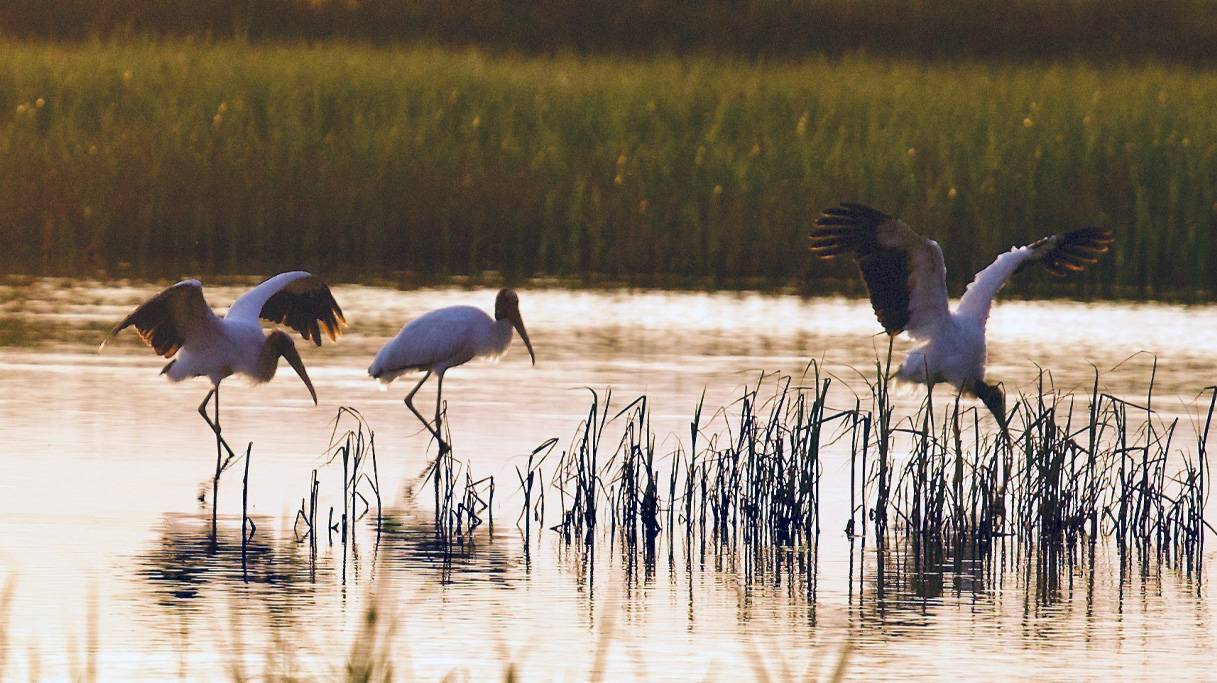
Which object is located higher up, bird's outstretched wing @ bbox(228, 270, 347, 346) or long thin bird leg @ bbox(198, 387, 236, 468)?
bird's outstretched wing @ bbox(228, 270, 347, 346)

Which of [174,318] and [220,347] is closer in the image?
[174,318]

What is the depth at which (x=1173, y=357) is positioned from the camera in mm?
14539

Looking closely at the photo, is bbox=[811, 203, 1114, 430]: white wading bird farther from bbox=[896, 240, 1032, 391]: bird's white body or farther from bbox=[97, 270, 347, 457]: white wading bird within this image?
bbox=[97, 270, 347, 457]: white wading bird

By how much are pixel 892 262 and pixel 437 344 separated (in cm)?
251

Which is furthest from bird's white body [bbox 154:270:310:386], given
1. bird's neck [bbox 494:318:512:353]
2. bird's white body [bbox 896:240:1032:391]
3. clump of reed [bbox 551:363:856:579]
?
bird's white body [bbox 896:240:1032:391]

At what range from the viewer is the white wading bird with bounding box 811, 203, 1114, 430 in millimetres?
10742

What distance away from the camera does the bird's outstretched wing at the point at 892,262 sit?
10.7 m

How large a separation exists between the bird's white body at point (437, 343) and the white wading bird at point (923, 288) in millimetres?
2158

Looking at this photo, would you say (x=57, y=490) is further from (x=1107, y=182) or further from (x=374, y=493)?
(x=1107, y=182)

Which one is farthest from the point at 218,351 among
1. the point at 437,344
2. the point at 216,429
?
the point at 437,344

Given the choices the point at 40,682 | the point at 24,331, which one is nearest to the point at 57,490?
the point at 40,682

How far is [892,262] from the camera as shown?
10898 mm

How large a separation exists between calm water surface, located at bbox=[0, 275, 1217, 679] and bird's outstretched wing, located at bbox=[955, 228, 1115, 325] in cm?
94

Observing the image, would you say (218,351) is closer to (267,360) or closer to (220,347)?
(220,347)
